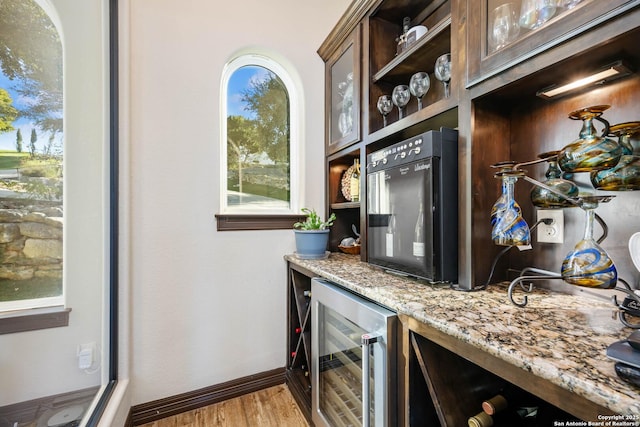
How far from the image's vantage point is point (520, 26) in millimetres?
892

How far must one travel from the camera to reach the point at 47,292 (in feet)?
4.07

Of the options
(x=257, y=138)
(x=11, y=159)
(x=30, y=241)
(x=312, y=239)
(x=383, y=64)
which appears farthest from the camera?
(x=257, y=138)

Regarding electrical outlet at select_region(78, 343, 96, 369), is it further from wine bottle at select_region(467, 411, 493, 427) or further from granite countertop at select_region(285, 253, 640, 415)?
wine bottle at select_region(467, 411, 493, 427)

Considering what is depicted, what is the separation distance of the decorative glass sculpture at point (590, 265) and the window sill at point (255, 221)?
152 centimetres

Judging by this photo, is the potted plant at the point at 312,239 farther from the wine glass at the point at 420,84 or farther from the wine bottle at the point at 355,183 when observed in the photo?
the wine glass at the point at 420,84

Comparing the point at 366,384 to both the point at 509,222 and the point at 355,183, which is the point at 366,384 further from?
the point at 355,183

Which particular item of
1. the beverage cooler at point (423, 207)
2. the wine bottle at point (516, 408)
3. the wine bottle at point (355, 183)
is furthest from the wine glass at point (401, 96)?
the wine bottle at point (516, 408)

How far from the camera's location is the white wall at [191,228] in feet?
5.27

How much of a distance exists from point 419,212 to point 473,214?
188 millimetres

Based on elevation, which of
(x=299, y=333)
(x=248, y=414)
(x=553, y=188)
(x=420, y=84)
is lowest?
(x=248, y=414)

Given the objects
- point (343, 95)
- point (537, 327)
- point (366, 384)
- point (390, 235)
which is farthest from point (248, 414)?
point (343, 95)

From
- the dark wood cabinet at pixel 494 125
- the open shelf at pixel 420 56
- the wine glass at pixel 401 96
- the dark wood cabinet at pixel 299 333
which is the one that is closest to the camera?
the dark wood cabinet at pixel 494 125

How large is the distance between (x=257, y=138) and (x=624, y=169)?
184 centimetres

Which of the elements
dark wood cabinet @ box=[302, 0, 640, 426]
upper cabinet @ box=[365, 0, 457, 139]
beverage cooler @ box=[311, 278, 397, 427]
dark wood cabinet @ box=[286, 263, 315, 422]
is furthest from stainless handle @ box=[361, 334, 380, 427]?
upper cabinet @ box=[365, 0, 457, 139]
